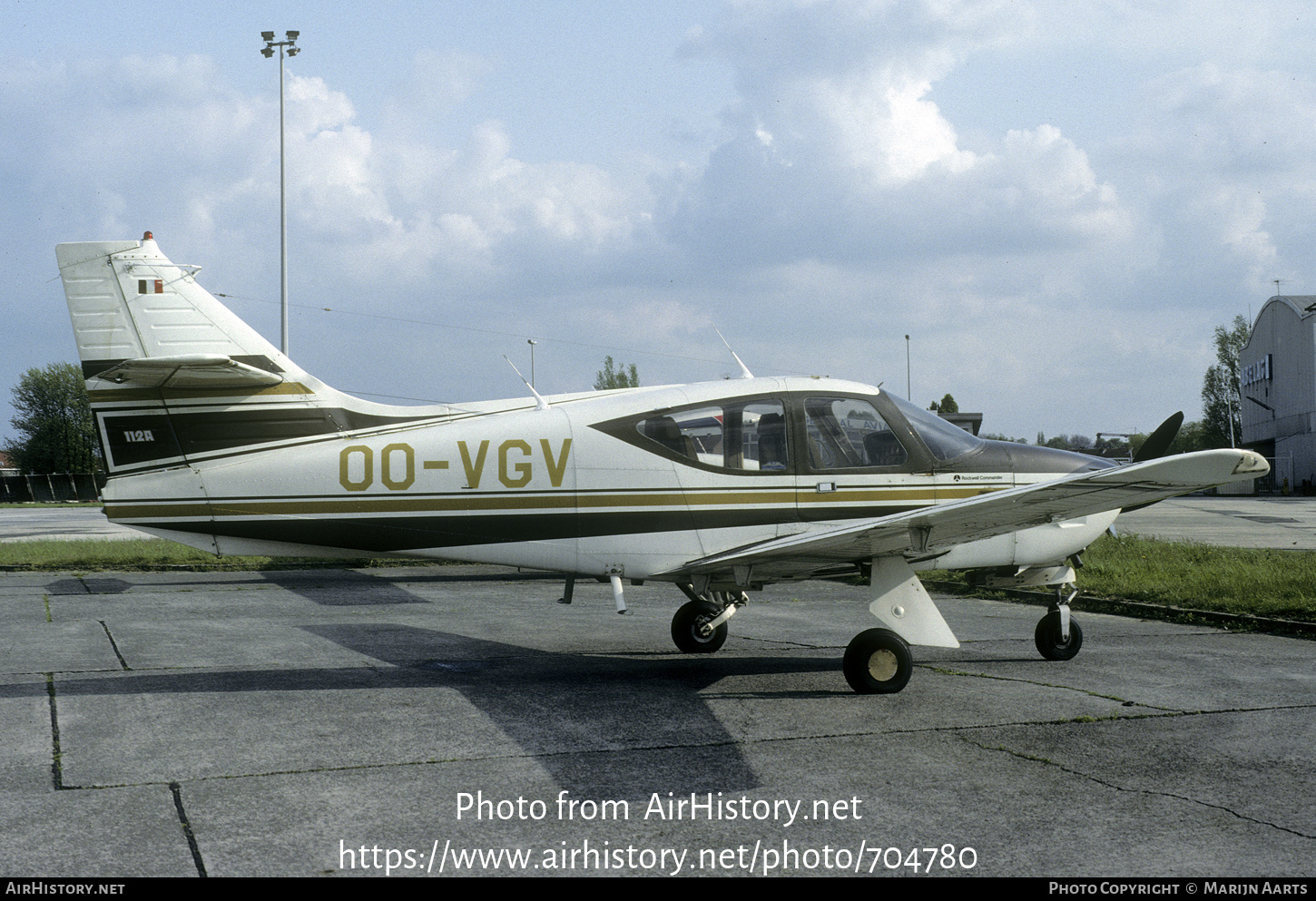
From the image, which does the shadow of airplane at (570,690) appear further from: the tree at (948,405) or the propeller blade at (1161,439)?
the tree at (948,405)

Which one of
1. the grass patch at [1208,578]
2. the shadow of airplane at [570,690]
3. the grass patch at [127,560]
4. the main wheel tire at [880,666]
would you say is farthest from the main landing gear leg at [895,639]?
the grass patch at [127,560]

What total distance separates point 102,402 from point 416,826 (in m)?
4.94

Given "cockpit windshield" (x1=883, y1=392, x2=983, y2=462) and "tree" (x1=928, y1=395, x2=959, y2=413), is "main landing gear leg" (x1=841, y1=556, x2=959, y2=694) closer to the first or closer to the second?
"cockpit windshield" (x1=883, y1=392, x2=983, y2=462)

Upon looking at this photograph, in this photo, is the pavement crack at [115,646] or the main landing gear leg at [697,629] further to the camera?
the main landing gear leg at [697,629]

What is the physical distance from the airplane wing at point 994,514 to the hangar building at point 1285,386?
206 ft

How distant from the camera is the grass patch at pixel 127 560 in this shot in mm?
16531

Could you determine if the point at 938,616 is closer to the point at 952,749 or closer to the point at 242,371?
the point at 952,749

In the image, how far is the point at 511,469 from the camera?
7551 mm

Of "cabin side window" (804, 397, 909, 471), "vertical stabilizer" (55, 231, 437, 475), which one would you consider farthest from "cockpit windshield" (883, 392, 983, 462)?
"vertical stabilizer" (55, 231, 437, 475)

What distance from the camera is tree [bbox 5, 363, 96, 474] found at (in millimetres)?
82688

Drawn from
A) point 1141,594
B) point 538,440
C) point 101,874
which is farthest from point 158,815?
point 1141,594

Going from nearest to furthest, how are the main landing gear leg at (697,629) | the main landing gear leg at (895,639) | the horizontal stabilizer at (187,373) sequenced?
the main landing gear leg at (895,639), the horizontal stabilizer at (187,373), the main landing gear leg at (697,629)

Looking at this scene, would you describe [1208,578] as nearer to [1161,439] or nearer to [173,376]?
[1161,439]

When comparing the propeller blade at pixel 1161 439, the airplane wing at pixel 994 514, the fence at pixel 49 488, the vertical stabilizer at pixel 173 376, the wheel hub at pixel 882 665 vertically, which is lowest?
the fence at pixel 49 488
